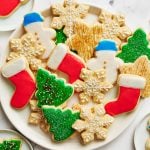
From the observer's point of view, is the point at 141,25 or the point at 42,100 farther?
the point at 141,25

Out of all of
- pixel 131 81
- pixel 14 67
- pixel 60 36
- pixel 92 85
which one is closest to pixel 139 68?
pixel 131 81

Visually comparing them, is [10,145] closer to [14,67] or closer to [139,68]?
[14,67]

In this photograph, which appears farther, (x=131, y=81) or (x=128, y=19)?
(x=128, y=19)

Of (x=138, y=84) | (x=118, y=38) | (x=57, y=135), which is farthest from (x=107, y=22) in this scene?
(x=57, y=135)

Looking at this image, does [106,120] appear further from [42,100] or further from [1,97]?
[1,97]

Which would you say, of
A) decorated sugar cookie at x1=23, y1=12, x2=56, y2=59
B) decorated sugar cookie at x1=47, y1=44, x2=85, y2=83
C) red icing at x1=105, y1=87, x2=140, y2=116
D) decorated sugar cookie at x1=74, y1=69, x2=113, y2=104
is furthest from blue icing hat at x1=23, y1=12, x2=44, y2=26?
red icing at x1=105, y1=87, x2=140, y2=116

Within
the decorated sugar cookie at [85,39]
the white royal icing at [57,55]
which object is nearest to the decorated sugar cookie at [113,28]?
the decorated sugar cookie at [85,39]
